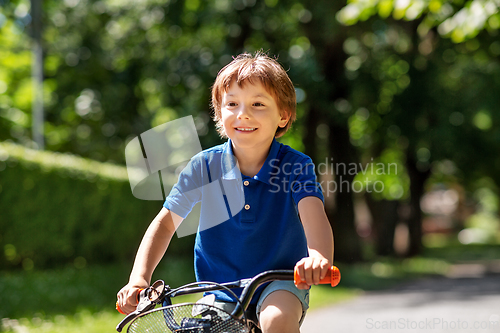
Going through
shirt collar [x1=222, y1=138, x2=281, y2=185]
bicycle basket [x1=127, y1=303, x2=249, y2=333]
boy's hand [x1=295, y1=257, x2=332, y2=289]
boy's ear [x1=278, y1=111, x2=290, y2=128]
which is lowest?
bicycle basket [x1=127, y1=303, x2=249, y2=333]

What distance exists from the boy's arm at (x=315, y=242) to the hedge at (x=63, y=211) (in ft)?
21.5

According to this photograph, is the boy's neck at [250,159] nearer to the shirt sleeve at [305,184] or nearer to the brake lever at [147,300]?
the shirt sleeve at [305,184]

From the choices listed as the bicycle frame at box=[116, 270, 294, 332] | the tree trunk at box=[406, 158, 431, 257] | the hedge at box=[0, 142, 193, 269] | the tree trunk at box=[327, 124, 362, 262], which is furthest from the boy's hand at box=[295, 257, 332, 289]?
the tree trunk at box=[406, 158, 431, 257]

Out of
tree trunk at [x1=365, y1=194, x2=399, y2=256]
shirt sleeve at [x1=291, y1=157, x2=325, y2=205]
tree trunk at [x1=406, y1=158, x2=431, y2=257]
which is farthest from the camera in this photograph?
tree trunk at [x1=365, y1=194, x2=399, y2=256]

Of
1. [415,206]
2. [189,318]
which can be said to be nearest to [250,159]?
[189,318]

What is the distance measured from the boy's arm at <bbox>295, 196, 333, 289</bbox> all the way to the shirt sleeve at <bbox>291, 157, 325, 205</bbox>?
0.02 m

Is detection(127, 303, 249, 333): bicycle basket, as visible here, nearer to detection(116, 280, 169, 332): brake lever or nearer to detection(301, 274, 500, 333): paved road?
detection(116, 280, 169, 332): brake lever

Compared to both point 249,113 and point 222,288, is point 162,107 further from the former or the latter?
point 222,288

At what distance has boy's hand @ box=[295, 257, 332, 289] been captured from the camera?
1642mm

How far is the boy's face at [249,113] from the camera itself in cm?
204

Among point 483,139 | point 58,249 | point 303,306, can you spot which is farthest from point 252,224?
point 483,139

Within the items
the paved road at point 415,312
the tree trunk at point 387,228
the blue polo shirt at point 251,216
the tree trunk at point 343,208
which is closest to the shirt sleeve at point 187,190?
the blue polo shirt at point 251,216

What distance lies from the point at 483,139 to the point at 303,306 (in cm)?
1820

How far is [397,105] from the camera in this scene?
1443cm
